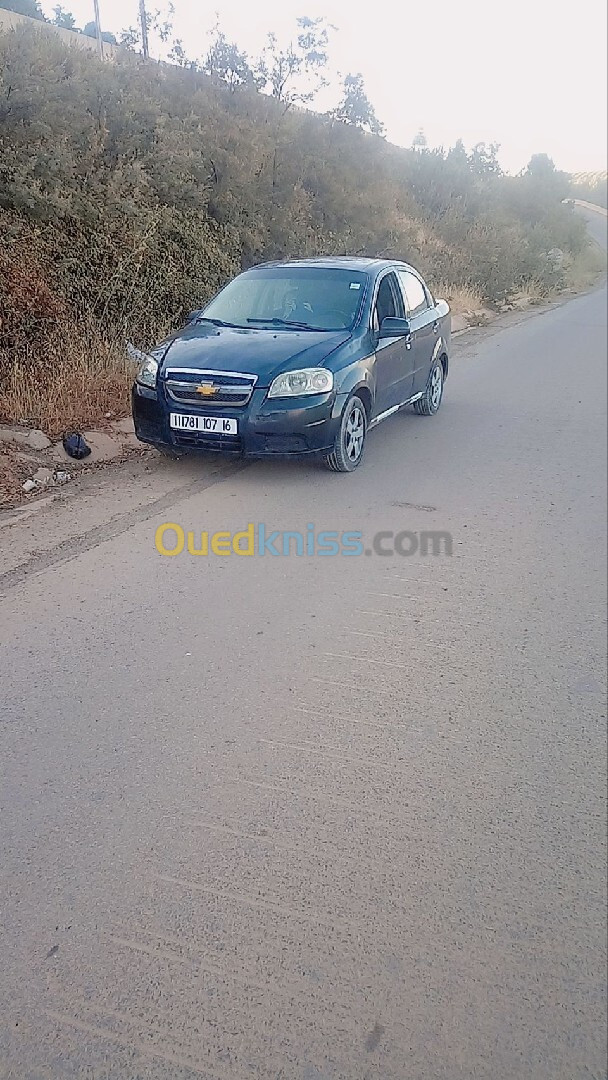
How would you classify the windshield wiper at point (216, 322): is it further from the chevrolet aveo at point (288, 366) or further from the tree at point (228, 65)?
the tree at point (228, 65)

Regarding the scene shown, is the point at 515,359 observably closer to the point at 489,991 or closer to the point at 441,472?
the point at 441,472

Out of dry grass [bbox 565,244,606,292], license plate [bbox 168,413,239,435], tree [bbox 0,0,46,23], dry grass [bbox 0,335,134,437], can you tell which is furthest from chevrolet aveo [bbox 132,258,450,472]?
dry grass [bbox 565,244,606,292]

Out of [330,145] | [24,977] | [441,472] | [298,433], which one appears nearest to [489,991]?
[24,977]

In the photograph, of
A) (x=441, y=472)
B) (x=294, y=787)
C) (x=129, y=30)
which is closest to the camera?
(x=294, y=787)

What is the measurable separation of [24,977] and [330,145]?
2261 centimetres

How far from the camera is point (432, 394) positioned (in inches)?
357

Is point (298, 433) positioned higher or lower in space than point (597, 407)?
higher

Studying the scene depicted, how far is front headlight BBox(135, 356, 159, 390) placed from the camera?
6.48 metres

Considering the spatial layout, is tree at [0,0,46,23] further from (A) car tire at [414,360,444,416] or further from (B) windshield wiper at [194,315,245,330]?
(B) windshield wiper at [194,315,245,330]

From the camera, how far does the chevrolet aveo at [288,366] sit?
6.19 metres

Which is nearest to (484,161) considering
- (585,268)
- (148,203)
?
(585,268)

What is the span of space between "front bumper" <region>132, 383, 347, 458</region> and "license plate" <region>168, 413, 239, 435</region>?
0.9 inches

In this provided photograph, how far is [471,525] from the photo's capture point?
581cm

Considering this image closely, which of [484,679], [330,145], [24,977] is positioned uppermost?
[330,145]
